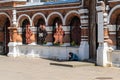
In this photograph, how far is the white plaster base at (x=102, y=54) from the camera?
2475cm

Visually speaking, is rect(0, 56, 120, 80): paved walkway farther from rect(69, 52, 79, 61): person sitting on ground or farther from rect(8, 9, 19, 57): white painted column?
rect(8, 9, 19, 57): white painted column

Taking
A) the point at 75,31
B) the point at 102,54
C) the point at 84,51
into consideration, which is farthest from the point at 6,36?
the point at 102,54

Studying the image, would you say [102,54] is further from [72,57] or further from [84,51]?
[72,57]

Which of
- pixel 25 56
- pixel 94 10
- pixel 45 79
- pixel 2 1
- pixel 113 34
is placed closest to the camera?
pixel 45 79

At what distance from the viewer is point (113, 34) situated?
25297mm

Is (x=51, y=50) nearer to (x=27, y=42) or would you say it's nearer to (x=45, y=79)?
(x=27, y=42)

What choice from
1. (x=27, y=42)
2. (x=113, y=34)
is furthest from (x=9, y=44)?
(x=113, y=34)

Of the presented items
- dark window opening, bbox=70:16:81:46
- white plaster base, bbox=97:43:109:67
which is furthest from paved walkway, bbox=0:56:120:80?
dark window opening, bbox=70:16:81:46

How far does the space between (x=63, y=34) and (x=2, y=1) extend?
8574mm

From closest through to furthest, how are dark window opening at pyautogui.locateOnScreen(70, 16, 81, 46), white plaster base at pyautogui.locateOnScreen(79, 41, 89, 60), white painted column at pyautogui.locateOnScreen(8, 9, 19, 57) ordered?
white plaster base at pyautogui.locateOnScreen(79, 41, 89, 60) < dark window opening at pyautogui.locateOnScreen(70, 16, 81, 46) < white painted column at pyautogui.locateOnScreen(8, 9, 19, 57)

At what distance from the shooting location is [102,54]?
24.8 metres

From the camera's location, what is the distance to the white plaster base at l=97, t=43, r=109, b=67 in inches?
974

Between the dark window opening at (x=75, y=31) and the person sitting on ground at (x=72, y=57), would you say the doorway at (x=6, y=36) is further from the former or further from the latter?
the person sitting on ground at (x=72, y=57)

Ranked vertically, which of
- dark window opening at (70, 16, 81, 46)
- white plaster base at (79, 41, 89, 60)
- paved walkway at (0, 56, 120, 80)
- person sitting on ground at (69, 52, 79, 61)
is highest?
dark window opening at (70, 16, 81, 46)
